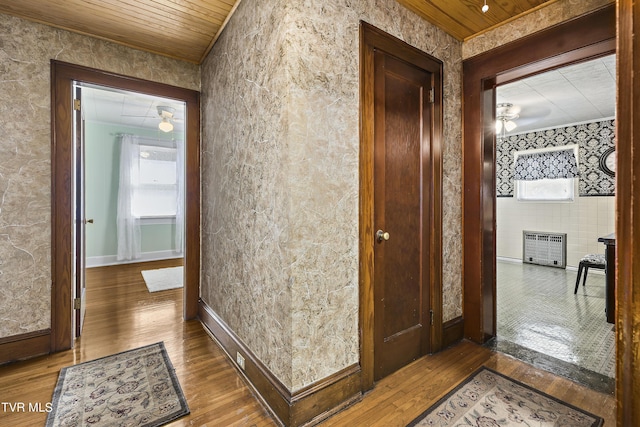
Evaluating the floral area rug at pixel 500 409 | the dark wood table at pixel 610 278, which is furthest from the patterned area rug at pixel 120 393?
the dark wood table at pixel 610 278

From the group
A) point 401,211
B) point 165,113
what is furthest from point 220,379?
point 165,113

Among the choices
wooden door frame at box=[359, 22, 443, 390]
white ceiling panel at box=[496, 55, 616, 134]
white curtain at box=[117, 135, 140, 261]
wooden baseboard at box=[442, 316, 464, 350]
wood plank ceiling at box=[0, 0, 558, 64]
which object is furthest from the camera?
white curtain at box=[117, 135, 140, 261]

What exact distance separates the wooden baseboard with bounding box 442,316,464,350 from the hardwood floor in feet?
0.19

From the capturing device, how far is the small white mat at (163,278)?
408cm

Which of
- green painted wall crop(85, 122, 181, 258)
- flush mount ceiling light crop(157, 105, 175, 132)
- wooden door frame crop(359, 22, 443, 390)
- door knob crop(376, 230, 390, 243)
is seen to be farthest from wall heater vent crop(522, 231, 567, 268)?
green painted wall crop(85, 122, 181, 258)

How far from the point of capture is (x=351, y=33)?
5.59ft

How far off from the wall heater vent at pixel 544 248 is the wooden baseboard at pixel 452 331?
13.7ft

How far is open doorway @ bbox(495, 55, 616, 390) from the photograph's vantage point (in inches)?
102

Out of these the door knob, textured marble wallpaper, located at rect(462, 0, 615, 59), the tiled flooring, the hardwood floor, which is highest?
textured marble wallpaper, located at rect(462, 0, 615, 59)

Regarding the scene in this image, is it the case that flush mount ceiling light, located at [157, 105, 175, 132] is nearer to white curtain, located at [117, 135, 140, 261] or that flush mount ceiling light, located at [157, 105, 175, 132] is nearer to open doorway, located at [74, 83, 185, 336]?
open doorway, located at [74, 83, 185, 336]

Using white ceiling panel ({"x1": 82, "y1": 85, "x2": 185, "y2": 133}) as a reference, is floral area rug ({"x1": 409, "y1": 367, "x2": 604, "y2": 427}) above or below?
below

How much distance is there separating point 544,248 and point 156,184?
7.70 metres

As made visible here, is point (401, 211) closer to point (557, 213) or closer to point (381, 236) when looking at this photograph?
point (381, 236)

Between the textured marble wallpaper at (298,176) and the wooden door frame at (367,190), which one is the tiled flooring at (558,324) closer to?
the wooden door frame at (367,190)
